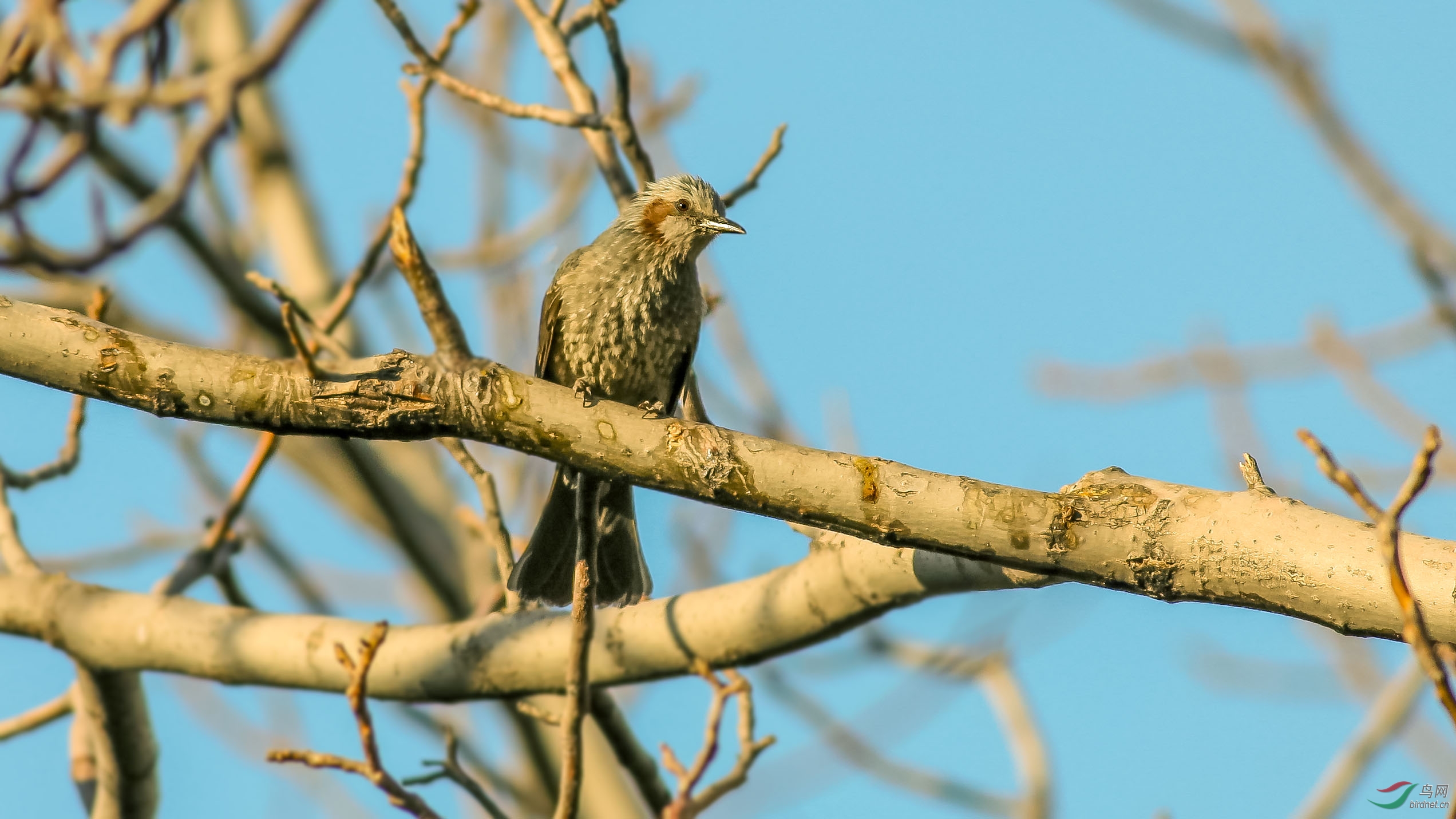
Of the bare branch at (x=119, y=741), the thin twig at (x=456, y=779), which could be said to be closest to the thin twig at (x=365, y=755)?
the thin twig at (x=456, y=779)

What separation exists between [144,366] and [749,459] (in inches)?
53.0

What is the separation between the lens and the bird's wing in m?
4.99

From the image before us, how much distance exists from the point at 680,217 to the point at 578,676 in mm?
2248

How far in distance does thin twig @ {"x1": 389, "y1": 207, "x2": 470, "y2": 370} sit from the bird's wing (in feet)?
6.71

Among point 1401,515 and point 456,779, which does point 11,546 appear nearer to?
point 456,779

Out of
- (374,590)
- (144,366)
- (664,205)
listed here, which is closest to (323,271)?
(374,590)

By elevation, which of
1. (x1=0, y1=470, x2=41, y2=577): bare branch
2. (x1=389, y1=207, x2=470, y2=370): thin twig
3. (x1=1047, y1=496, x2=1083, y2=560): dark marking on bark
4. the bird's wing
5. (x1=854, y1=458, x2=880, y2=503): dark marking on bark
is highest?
the bird's wing

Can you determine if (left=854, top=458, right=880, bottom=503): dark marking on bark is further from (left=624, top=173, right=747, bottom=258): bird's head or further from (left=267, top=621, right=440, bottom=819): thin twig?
(left=624, top=173, right=747, bottom=258): bird's head

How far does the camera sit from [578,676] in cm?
336

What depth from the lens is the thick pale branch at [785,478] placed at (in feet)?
8.69

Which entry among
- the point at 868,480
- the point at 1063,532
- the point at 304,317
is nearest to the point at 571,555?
the point at 304,317

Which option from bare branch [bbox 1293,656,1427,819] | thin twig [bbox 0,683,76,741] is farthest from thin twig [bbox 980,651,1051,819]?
thin twig [bbox 0,683,76,741]

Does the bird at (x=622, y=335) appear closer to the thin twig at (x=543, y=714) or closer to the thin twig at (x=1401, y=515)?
the thin twig at (x=543, y=714)

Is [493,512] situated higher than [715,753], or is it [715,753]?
[493,512]
